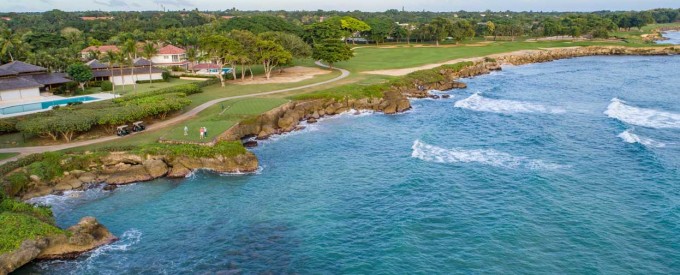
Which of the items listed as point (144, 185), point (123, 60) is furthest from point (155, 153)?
point (123, 60)

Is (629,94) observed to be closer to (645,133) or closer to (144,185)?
(645,133)

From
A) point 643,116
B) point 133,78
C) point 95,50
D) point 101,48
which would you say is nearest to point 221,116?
point 133,78

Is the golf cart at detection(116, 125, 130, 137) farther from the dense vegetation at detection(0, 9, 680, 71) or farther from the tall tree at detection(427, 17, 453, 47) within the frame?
the tall tree at detection(427, 17, 453, 47)

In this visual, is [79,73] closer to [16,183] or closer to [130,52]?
[130,52]

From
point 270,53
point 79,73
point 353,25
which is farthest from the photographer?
point 353,25

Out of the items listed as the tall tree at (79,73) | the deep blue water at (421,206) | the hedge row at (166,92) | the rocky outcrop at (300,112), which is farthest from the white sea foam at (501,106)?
the tall tree at (79,73)
